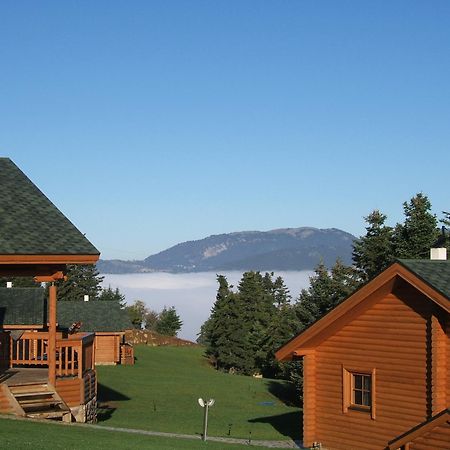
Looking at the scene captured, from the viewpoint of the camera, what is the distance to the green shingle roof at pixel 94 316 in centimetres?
5428

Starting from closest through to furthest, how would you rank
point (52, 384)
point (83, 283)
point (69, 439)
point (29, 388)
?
1. point (69, 439)
2. point (29, 388)
3. point (52, 384)
4. point (83, 283)

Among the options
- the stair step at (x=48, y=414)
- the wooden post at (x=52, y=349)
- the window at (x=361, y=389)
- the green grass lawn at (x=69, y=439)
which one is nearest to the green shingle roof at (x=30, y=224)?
the wooden post at (x=52, y=349)

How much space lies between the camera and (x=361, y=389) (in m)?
21.3

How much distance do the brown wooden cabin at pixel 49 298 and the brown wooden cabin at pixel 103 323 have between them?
101ft

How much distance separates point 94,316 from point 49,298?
3548cm

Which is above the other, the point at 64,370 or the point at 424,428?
the point at 64,370

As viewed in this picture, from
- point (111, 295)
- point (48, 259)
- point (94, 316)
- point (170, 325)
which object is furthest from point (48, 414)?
point (111, 295)

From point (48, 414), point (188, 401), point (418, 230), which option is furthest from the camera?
point (418, 230)

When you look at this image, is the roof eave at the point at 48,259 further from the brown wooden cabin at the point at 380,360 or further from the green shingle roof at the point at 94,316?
the green shingle roof at the point at 94,316

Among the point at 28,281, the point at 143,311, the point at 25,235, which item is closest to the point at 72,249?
the point at 25,235

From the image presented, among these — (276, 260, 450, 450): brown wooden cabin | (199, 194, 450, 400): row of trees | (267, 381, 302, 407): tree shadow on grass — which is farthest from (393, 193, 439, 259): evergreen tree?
(276, 260, 450, 450): brown wooden cabin

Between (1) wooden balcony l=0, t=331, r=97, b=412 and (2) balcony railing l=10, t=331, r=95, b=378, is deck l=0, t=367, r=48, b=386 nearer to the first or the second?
(1) wooden balcony l=0, t=331, r=97, b=412

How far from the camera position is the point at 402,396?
66.2 ft

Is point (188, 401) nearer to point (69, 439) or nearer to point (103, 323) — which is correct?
point (103, 323)
